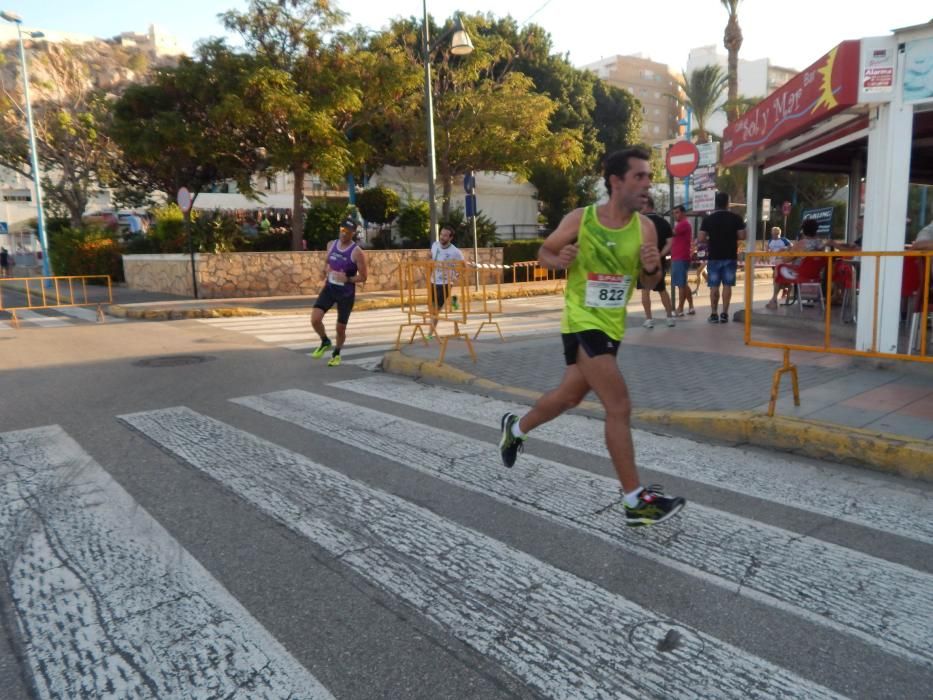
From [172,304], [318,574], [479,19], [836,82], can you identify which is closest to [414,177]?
[479,19]

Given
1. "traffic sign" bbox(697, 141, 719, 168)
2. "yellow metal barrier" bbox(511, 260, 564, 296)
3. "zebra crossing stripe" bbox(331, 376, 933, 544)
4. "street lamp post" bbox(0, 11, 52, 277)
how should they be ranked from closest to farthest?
"zebra crossing stripe" bbox(331, 376, 933, 544), "traffic sign" bbox(697, 141, 719, 168), "yellow metal barrier" bbox(511, 260, 564, 296), "street lamp post" bbox(0, 11, 52, 277)

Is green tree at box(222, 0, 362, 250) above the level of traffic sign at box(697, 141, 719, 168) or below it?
above

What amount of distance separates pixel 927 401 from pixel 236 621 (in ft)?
18.7

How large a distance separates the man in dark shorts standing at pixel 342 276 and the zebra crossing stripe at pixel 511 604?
4596 mm

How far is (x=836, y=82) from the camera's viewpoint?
734 cm

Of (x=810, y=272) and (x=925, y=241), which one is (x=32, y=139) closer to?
(x=810, y=272)

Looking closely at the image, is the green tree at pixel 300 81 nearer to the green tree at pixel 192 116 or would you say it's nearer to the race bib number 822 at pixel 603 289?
the green tree at pixel 192 116

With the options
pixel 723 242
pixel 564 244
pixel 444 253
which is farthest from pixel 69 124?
pixel 564 244

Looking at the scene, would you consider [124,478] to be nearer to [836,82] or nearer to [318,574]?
[318,574]

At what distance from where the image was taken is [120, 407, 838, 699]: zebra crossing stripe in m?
2.33

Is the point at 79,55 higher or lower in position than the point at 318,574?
higher

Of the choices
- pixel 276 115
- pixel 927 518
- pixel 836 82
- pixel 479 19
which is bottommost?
pixel 927 518

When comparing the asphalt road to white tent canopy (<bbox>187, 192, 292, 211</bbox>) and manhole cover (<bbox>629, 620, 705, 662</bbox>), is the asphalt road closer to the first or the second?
manhole cover (<bbox>629, 620, 705, 662</bbox>)

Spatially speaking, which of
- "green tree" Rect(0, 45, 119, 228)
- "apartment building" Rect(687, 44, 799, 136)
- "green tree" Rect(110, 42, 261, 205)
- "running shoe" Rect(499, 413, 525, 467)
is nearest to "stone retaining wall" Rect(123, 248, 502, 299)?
"green tree" Rect(110, 42, 261, 205)
